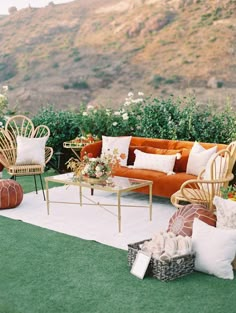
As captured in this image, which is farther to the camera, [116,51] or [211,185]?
[116,51]

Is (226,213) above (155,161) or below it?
above

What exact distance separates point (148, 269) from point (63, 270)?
2.11 ft

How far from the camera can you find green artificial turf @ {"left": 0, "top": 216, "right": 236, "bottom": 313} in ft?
11.3

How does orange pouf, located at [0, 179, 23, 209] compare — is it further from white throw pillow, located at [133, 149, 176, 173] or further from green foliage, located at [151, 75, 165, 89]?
green foliage, located at [151, 75, 165, 89]

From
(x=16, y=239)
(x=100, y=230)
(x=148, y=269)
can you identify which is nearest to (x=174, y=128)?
(x=100, y=230)

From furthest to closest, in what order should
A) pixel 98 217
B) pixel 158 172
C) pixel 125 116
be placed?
pixel 125 116 < pixel 158 172 < pixel 98 217

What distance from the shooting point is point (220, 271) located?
3.90 metres

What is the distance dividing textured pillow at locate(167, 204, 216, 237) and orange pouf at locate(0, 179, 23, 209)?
212cm

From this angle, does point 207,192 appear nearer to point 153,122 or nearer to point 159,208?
point 159,208

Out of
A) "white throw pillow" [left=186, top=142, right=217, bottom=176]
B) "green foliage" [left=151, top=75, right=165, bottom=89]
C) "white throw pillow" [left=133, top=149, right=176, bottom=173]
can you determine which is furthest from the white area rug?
"green foliage" [left=151, top=75, right=165, bottom=89]

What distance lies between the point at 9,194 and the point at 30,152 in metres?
0.85

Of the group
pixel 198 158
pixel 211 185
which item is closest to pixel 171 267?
pixel 211 185

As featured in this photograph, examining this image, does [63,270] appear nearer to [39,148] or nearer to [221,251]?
[221,251]

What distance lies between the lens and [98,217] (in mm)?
5562
